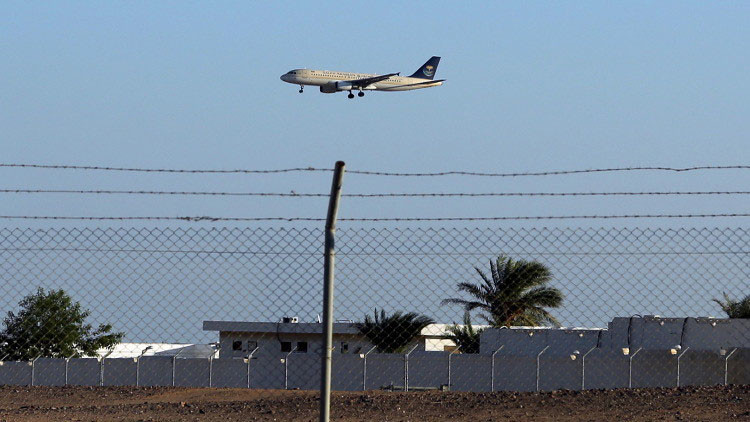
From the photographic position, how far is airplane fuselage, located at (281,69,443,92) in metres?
73.1

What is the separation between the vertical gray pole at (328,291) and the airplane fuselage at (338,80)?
65808mm

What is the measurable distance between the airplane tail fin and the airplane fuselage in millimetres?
10440

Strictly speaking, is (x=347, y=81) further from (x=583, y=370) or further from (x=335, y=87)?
(x=583, y=370)

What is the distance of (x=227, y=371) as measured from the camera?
26812mm

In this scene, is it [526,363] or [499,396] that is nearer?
[499,396]

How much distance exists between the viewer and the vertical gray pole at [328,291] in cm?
589

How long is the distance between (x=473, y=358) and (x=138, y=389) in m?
13.7

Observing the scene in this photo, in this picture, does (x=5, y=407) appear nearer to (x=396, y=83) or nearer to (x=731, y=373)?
(x=731, y=373)

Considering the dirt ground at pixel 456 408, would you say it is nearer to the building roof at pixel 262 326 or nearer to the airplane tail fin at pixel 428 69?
the building roof at pixel 262 326

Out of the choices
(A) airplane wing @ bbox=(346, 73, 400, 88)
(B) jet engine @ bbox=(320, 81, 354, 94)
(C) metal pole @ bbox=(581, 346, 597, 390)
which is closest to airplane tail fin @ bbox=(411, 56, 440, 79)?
(A) airplane wing @ bbox=(346, 73, 400, 88)

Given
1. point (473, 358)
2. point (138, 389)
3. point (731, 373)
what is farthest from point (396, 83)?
point (138, 389)

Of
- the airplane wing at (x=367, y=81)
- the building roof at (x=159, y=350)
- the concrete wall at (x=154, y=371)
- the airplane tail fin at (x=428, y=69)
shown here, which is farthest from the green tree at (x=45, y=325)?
the airplane tail fin at (x=428, y=69)

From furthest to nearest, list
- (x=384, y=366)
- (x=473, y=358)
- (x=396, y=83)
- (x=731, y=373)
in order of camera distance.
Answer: (x=396, y=83)
(x=473, y=358)
(x=384, y=366)
(x=731, y=373)

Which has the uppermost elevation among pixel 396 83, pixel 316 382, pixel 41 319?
pixel 396 83
